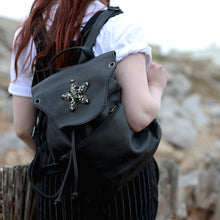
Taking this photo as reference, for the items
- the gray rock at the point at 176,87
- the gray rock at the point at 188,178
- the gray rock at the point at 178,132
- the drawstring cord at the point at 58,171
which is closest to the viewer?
the drawstring cord at the point at 58,171

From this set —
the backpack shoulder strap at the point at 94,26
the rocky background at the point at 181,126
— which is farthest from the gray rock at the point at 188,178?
the backpack shoulder strap at the point at 94,26

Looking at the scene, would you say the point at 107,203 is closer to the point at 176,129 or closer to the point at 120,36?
the point at 120,36

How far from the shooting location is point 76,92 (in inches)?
38.3

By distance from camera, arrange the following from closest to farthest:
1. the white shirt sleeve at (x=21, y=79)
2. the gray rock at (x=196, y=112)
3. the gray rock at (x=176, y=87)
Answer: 1. the white shirt sleeve at (x=21, y=79)
2. the gray rock at (x=196, y=112)
3. the gray rock at (x=176, y=87)

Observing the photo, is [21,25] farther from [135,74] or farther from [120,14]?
[135,74]

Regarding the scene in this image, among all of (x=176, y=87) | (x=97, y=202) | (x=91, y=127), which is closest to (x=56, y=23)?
(x=91, y=127)

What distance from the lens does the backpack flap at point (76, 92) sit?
3.07 feet

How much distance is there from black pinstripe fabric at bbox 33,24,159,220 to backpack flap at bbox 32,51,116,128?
16 centimetres

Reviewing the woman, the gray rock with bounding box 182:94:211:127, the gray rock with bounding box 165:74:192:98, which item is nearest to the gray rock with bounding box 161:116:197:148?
the gray rock with bounding box 182:94:211:127

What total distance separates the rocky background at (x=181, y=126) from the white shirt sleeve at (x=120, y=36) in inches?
70.2

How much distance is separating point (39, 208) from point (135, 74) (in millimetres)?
758

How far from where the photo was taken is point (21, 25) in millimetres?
1181

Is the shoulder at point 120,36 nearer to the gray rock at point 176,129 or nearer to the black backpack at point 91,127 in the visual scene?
the black backpack at point 91,127

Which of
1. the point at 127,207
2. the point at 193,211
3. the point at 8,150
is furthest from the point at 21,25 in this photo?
the point at 8,150
